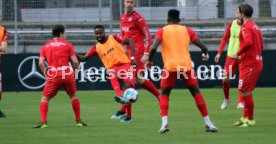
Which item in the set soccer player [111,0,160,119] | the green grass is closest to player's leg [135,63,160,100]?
soccer player [111,0,160,119]

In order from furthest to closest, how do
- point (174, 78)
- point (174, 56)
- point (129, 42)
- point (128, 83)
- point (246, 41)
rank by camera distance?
point (129, 42) → point (128, 83) → point (246, 41) → point (174, 78) → point (174, 56)

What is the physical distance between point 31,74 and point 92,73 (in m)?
2.19

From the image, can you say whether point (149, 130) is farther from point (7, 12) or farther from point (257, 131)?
point (7, 12)

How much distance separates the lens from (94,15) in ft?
91.9

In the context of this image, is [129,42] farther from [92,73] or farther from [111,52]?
[92,73]

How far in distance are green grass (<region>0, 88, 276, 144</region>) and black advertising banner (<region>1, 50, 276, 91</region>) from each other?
3.75 meters

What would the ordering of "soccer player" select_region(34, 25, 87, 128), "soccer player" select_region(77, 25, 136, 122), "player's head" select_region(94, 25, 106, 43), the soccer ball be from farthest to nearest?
"soccer player" select_region(77, 25, 136, 122), "player's head" select_region(94, 25, 106, 43), the soccer ball, "soccer player" select_region(34, 25, 87, 128)

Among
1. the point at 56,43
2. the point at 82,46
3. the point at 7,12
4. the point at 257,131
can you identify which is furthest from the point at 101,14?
the point at 257,131

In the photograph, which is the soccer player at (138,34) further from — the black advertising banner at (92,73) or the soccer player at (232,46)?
the black advertising banner at (92,73)

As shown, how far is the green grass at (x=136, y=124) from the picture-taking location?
40.8 ft

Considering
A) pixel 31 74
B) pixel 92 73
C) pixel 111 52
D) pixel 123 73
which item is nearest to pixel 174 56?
pixel 123 73

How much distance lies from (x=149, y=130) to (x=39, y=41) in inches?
599

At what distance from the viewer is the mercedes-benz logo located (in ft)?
89.2

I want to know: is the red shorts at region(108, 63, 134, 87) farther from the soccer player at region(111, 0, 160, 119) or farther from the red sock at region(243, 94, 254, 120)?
the red sock at region(243, 94, 254, 120)
